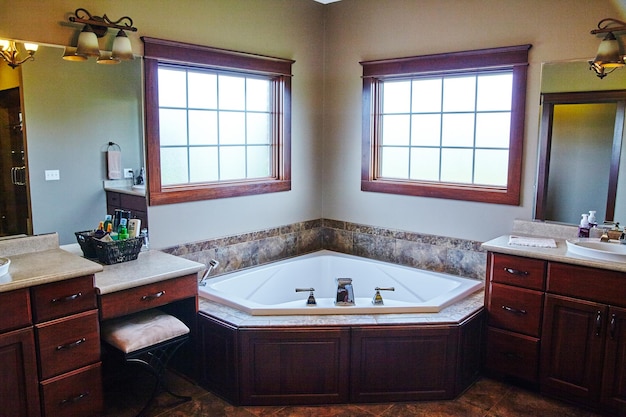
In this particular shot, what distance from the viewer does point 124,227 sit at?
2.88 metres

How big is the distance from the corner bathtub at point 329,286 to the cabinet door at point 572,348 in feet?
1.81

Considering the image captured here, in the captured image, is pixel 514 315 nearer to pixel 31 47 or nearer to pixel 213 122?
pixel 213 122

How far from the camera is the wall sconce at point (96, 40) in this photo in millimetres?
2697

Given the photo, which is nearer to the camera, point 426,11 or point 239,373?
point 239,373

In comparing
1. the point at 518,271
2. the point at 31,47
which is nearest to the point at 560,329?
the point at 518,271

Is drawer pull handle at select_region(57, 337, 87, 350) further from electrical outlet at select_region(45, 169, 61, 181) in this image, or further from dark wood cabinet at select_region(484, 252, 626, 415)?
dark wood cabinet at select_region(484, 252, 626, 415)

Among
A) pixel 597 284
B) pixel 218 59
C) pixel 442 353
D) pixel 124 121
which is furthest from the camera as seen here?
pixel 218 59

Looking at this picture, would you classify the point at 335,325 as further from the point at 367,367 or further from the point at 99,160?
the point at 99,160

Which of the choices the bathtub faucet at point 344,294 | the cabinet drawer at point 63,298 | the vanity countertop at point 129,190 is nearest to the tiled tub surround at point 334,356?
the bathtub faucet at point 344,294

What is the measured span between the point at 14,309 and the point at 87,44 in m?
1.41

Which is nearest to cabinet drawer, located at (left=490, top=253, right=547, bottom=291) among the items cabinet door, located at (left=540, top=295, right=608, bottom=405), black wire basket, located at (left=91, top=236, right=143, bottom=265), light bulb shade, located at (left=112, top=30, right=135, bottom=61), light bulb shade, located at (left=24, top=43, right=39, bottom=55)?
cabinet door, located at (left=540, top=295, right=608, bottom=405)

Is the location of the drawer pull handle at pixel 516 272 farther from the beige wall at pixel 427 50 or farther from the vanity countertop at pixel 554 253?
the beige wall at pixel 427 50

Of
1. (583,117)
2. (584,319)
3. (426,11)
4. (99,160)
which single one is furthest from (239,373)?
(426,11)

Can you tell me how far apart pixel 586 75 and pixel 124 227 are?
285cm
